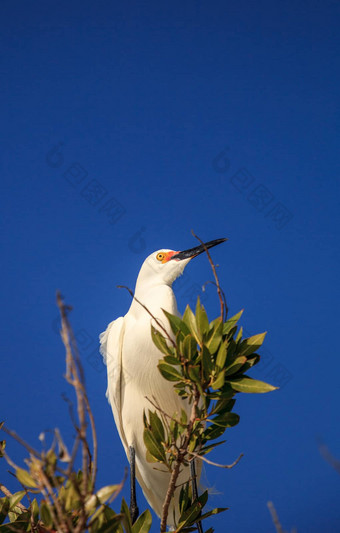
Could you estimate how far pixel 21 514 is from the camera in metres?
1.21

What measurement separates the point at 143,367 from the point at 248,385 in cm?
91

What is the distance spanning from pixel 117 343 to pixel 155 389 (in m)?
0.26

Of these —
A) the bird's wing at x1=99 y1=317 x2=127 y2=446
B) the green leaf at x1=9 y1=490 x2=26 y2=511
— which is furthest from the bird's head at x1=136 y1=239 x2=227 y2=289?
the green leaf at x1=9 y1=490 x2=26 y2=511

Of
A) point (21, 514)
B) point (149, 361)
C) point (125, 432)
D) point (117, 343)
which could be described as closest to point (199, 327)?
point (21, 514)

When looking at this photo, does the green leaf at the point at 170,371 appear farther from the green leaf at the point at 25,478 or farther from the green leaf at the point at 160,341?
the green leaf at the point at 25,478

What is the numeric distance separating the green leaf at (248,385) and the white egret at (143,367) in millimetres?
779

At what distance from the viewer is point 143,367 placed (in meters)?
1.90

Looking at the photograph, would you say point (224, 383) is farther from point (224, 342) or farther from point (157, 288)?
point (157, 288)

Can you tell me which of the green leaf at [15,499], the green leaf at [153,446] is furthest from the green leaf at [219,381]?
the green leaf at [15,499]

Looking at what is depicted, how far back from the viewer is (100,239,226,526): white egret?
189cm

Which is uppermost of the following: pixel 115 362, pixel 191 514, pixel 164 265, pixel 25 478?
pixel 164 265

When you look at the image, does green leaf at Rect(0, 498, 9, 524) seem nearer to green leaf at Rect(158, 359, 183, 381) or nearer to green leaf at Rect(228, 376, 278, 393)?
green leaf at Rect(158, 359, 183, 381)

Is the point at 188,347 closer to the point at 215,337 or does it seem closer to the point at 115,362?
the point at 215,337

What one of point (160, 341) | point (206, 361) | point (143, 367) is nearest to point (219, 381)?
point (206, 361)
